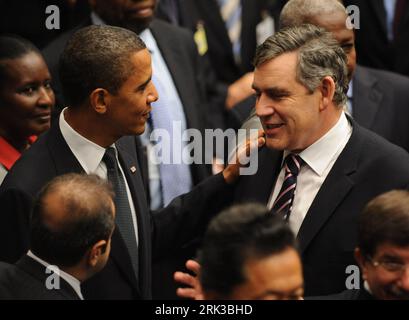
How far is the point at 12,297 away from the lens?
2781mm

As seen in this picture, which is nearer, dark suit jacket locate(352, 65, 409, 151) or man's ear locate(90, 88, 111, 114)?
man's ear locate(90, 88, 111, 114)

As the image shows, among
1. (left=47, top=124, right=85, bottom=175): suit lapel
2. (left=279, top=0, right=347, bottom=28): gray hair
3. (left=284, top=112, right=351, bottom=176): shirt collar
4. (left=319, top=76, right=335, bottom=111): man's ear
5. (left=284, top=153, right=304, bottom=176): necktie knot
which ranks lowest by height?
(left=284, top=153, right=304, bottom=176): necktie knot

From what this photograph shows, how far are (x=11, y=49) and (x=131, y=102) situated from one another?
0.94 m

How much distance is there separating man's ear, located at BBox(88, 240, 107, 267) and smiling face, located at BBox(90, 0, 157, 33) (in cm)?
187

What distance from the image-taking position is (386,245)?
2.76 m

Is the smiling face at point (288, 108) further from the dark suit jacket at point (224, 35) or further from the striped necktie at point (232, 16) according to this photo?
the striped necktie at point (232, 16)

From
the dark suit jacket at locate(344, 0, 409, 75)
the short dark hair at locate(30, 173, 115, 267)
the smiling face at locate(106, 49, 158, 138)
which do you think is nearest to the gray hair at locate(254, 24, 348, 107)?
the smiling face at locate(106, 49, 158, 138)

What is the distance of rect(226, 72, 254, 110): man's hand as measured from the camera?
16.9 feet

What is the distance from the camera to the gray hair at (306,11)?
4.13 m

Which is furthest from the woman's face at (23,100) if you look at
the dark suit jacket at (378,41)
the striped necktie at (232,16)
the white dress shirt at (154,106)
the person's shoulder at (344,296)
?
the dark suit jacket at (378,41)

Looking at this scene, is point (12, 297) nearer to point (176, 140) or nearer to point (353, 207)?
point (353, 207)

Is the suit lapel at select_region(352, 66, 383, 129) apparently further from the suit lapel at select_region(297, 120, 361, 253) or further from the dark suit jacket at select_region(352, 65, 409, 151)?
the suit lapel at select_region(297, 120, 361, 253)

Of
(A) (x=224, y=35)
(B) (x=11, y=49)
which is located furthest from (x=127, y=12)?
(A) (x=224, y=35)
